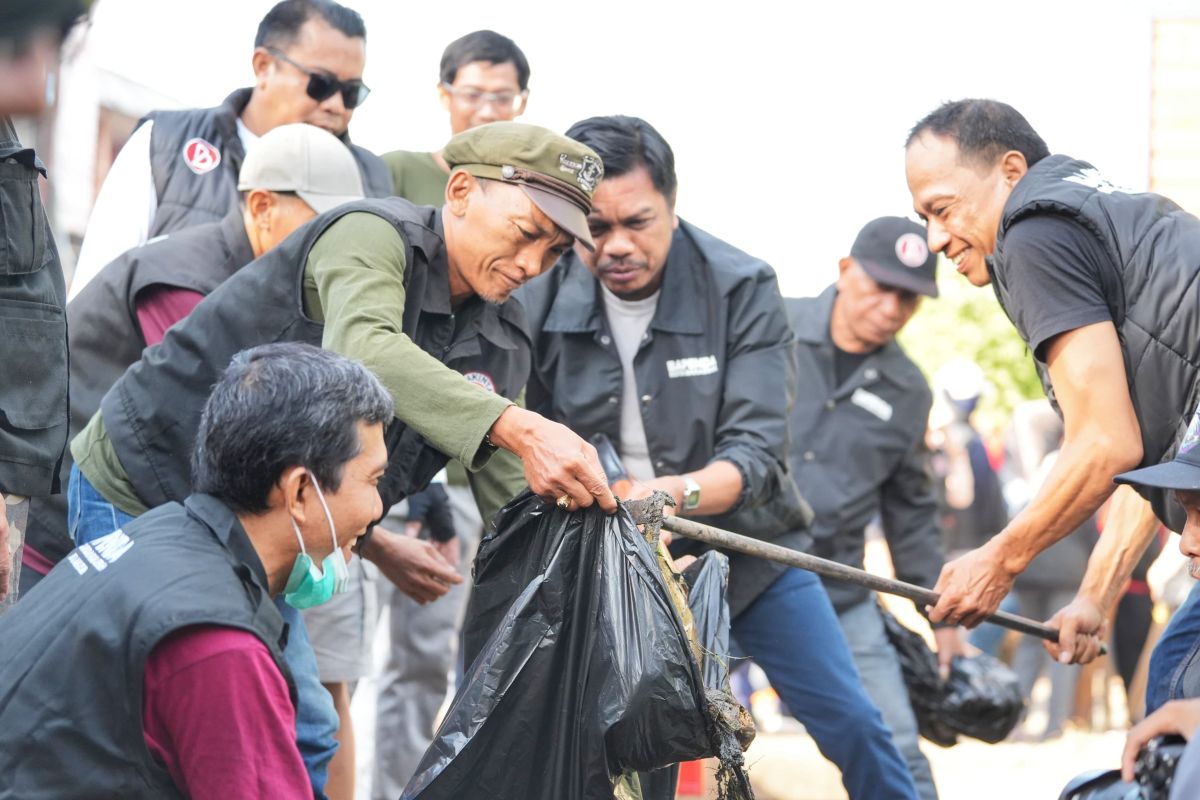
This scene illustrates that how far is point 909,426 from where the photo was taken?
243 inches

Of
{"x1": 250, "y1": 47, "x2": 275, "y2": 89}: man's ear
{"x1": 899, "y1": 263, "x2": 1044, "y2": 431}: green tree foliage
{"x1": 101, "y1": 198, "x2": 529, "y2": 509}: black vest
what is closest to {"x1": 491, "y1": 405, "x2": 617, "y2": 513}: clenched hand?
{"x1": 101, "y1": 198, "x2": 529, "y2": 509}: black vest

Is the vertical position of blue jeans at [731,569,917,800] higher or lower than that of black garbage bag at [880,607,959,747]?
higher

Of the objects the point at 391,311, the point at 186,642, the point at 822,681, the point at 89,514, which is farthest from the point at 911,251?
the point at 186,642

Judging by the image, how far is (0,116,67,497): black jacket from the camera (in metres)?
3.28

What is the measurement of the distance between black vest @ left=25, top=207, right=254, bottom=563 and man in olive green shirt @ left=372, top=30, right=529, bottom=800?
1.25m

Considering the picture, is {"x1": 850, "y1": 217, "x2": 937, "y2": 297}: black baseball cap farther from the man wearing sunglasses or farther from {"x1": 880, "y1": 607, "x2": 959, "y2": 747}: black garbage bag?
the man wearing sunglasses

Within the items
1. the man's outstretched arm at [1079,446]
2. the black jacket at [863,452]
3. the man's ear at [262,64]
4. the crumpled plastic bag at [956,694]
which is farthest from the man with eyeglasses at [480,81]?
the man's outstretched arm at [1079,446]

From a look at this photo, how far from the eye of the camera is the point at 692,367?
470 centimetres

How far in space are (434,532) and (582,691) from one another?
2010 mm

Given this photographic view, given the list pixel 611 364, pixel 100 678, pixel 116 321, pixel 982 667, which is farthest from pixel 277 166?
pixel 982 667

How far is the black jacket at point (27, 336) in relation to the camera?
3.28 metres

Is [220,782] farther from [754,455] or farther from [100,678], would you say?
[754,455]

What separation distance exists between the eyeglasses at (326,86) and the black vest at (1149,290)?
7.72 ft

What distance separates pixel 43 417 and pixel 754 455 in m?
2.05
